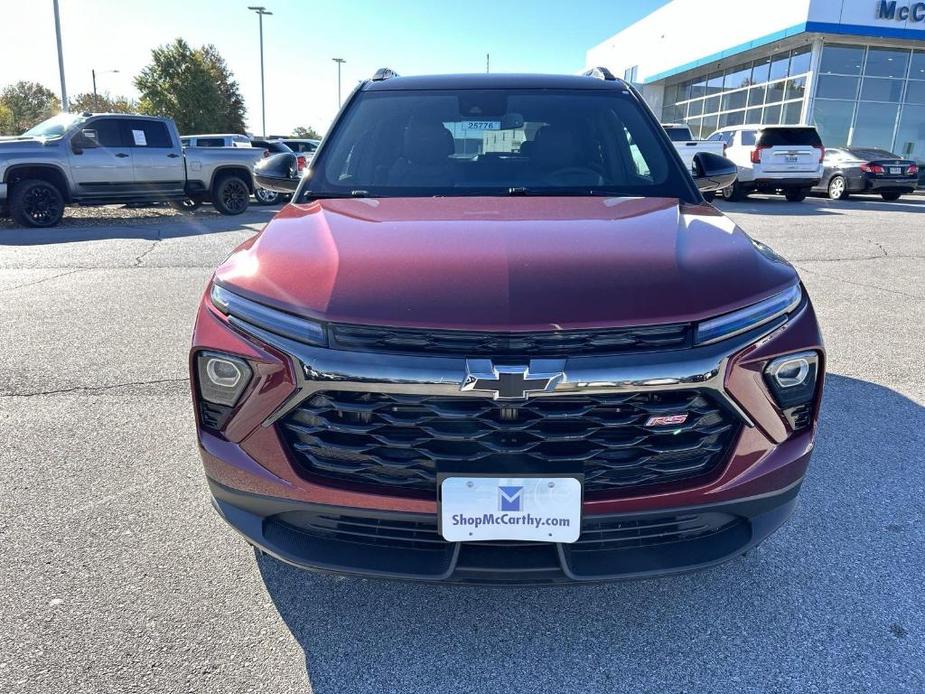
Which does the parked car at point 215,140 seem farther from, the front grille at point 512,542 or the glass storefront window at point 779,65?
the glass storefront window at point 779,65

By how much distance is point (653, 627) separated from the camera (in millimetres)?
2062

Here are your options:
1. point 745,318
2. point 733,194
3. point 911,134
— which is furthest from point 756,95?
point 745,318

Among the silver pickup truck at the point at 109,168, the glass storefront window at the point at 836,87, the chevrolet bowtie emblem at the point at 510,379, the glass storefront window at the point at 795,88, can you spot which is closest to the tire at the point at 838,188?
the glass storefront window at the point at 836,87

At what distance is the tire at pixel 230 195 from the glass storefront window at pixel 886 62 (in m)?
22.4

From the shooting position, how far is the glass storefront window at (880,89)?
77.5 ft

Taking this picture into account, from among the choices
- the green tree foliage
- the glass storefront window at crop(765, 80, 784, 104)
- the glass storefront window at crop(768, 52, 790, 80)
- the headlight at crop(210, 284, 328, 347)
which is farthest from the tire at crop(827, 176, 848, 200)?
the green tree foliage

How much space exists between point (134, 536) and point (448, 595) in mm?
1275

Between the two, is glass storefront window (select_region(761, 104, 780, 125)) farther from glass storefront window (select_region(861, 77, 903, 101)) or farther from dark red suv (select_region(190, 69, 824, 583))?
dark red suv (select_region(190, 69, 824, 583))

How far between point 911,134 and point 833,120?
3091 millimetres

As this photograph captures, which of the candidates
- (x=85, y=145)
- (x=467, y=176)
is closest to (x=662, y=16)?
(x=85, y=145)

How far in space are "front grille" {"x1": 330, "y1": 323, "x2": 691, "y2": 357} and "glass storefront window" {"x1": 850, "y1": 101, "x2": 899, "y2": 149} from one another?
27.2 metres

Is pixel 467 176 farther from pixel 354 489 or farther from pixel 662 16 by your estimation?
pixel 662 16

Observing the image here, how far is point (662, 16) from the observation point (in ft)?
110

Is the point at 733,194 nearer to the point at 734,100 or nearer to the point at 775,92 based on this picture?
the point at 775,92
